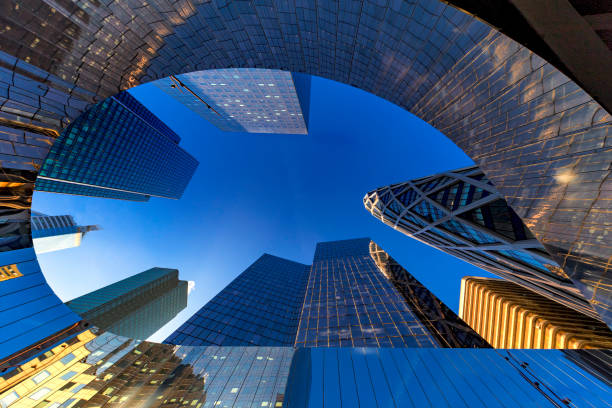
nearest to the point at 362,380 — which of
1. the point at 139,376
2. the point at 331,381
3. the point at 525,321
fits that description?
the point at 331,381

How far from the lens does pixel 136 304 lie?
90.6 metres

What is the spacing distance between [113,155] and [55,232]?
4758 cm

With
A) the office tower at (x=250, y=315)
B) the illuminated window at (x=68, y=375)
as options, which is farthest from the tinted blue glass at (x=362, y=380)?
the office tower at (x=250, y=315)

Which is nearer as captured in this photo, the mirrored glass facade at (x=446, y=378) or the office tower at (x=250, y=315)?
the mirrored glass facade at (x=446, y=378)

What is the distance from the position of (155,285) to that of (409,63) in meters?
134

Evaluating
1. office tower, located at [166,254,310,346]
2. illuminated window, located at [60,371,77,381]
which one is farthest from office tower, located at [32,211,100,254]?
illuminated window, located at [60,371,77,381]

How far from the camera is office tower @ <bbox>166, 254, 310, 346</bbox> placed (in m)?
45.6

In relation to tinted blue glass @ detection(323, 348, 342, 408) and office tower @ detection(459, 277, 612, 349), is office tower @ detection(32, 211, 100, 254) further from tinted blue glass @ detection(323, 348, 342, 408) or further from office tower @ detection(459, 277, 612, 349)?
office tower @ detection(459, 277, 612, 349)

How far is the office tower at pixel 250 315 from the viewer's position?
4556 centimetres

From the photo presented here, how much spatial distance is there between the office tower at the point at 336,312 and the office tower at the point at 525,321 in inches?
474

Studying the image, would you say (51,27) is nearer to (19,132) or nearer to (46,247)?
(19,132)

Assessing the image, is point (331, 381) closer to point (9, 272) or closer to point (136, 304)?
point (9, 272)

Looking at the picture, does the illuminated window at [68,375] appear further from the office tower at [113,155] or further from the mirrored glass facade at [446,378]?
the office tower at [113,155]

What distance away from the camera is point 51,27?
8398 millimetres
